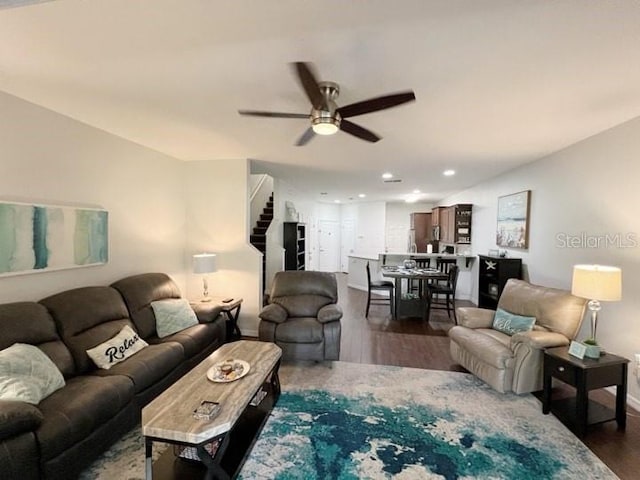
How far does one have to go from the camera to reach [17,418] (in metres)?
1.51

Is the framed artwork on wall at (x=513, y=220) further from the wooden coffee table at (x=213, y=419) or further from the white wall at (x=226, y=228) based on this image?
the wooden coffee table at (x=213, y=419)

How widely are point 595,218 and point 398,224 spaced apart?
6.88 m

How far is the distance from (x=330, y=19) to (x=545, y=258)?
13.1 feet

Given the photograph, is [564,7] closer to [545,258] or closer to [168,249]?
[545,258]

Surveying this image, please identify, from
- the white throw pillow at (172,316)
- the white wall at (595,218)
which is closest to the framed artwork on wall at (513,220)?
the white wall at (595,218)

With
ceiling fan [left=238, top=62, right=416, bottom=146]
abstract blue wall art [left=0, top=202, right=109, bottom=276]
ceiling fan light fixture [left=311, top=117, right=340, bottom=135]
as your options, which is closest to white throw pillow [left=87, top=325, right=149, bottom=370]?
abstract blue wall art [left=0, top=202, right=109, bottom=276]

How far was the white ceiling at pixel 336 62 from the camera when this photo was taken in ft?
4.63

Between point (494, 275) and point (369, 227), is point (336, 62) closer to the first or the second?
point (494, 275)

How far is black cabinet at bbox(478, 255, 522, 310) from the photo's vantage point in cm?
450

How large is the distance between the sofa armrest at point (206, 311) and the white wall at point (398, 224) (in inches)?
282

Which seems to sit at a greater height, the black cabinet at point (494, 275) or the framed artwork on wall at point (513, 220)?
the framed artwork on wall at point (513, 220)

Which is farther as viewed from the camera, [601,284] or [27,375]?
[601,284]

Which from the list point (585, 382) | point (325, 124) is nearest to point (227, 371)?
point (325, 124)

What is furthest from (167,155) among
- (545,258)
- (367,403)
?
(545,258)
